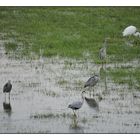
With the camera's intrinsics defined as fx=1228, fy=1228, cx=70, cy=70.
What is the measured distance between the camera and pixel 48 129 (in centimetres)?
1148

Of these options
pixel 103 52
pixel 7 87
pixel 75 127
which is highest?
pixel 103 52

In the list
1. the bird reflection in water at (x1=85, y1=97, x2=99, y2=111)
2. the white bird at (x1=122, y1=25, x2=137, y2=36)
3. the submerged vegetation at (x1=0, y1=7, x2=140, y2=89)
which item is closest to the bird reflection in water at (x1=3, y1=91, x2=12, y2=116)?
the submerged vegetation at (x1=0, y1=7, x2=140, y2=89)

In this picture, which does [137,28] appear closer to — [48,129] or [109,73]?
[109,73]

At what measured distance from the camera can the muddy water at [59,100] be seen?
11492mm

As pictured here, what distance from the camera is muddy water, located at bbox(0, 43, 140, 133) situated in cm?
1149

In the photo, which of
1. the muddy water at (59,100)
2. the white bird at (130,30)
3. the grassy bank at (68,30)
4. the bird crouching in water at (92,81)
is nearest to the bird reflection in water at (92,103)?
the muddy water at (59,100)

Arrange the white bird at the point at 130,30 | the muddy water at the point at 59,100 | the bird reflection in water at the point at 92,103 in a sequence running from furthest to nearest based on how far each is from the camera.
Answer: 1. the white bird at the point at 130,30
2. the bird reflection in water at the point at 92,103
3. the muddy water at the point at 59,100

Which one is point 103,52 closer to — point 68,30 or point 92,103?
point 68,30

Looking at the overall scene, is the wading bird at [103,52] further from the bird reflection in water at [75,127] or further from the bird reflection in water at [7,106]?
the bird reflection in water at [7,106]

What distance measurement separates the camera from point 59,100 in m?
11.6

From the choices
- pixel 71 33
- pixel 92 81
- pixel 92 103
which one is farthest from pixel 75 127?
pixel 71 33

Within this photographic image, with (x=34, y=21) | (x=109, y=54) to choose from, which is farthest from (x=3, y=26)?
(x=109, y=54)

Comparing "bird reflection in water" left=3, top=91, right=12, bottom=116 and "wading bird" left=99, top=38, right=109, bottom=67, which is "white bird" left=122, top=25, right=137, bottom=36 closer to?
"wading bird" left=99, top=38, right=109, bottom=67
